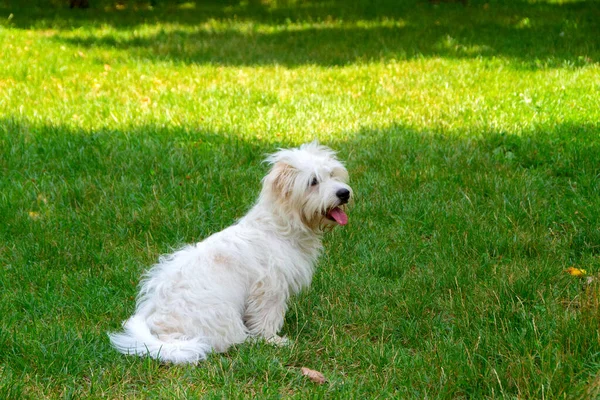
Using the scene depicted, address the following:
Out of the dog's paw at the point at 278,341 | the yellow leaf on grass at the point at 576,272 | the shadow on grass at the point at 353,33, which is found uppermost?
the shadow on grass at the point at 353,33

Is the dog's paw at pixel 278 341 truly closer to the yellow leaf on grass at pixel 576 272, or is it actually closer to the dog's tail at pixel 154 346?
the dog's tail at pixel 154 346

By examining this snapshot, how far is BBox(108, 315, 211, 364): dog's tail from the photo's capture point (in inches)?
153

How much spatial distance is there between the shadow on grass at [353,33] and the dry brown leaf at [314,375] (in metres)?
8.55

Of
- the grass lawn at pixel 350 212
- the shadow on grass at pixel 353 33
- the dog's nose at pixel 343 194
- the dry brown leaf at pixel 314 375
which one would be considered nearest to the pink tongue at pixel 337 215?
the dog's nose at pixel 343 194

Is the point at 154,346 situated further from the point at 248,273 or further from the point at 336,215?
the point at 336,215

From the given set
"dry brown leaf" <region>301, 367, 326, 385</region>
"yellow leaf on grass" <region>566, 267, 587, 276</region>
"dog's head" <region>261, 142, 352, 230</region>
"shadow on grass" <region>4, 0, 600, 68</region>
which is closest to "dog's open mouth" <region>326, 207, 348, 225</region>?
"dog's head" <region>261, 142, 352, 230</region>

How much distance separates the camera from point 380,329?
4.47 metres

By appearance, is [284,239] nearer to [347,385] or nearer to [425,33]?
[347,385]

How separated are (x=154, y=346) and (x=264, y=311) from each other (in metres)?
0.73

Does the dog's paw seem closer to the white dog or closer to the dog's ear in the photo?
the white dog

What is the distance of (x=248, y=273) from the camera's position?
171 inches

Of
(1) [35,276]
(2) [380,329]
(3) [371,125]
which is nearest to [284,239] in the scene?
(2) [380,329]

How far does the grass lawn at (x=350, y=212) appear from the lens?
12.5ft

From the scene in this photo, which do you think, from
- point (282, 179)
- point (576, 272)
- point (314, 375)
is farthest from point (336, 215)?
point (576, 272)
